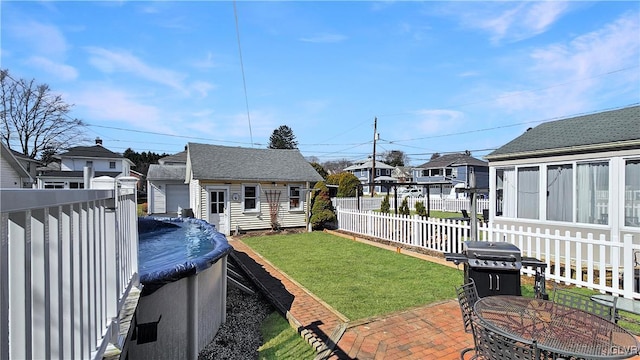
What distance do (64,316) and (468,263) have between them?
14.1 ft

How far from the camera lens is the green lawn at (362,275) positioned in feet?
17.1

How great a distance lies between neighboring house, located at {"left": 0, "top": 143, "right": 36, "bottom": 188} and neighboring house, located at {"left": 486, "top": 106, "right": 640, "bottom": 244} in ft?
74.7

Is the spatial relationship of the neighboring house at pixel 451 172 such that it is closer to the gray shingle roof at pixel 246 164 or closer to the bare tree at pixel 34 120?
the gray shingle roof at pixel 246 164

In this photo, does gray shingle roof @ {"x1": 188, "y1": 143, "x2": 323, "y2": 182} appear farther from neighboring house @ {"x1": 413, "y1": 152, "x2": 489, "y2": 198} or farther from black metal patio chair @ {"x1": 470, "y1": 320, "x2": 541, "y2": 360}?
neighboring house @ {"x1": 413, "y1": 152, "x2": 489, "y2": 198}

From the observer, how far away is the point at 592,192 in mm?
7363

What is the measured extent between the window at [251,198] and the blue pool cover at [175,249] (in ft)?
14.4

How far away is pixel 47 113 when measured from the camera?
2900 centimetres

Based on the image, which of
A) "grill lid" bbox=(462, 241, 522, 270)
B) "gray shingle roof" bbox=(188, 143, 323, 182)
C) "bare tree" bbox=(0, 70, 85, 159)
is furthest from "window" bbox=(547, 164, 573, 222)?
"bare tree" bbox=(0, 70, 85, 159)

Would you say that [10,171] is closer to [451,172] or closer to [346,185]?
[346,185]

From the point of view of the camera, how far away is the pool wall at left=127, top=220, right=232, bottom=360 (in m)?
3.44

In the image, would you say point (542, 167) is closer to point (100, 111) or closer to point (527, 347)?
point (527, 347)

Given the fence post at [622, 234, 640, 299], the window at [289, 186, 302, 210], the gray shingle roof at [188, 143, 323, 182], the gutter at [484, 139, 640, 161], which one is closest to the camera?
the fence post at [622, 234, 640, 299]

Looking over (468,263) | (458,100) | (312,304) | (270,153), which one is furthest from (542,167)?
(458,100)

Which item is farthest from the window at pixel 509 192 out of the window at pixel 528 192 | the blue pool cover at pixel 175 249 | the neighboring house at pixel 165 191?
the neighboring house at pixel 165 191
